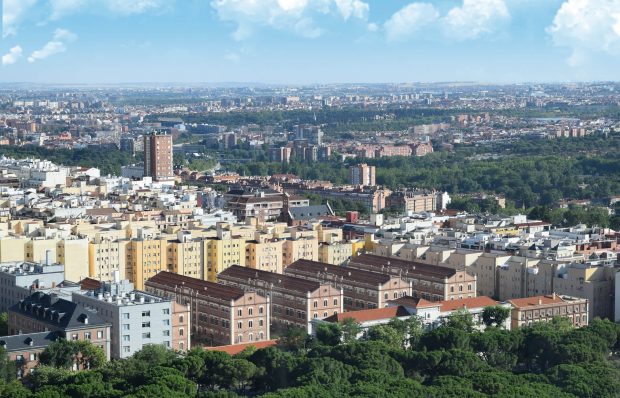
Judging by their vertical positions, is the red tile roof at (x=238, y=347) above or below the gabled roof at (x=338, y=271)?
below

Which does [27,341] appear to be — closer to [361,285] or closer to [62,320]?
[62,320]

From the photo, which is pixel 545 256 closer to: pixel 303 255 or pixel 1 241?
pixel 303 255

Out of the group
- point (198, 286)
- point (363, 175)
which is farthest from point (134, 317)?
point (363, 175)

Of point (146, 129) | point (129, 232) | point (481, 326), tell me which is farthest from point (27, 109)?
point (481, 326)

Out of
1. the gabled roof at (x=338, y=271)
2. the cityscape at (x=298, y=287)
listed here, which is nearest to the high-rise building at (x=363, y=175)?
the cityscape at (x=298, y=287)

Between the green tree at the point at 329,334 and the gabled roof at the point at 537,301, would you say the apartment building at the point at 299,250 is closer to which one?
the gabled roof at the point at 537,301

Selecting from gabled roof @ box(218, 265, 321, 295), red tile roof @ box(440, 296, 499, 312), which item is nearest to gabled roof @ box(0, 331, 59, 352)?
gabled roof @ box(218, 265, 321, 295)
